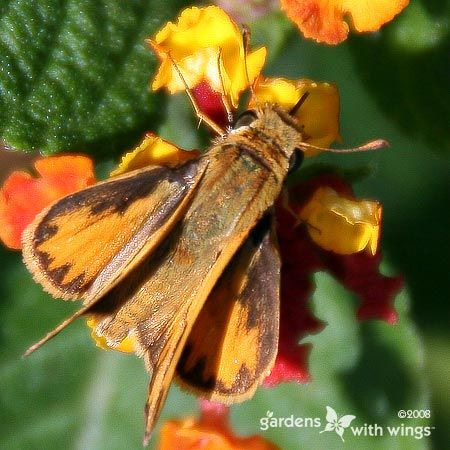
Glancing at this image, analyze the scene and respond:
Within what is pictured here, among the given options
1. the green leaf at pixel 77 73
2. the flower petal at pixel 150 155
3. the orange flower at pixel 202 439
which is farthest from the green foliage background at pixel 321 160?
the orange flower at pixel 202 439

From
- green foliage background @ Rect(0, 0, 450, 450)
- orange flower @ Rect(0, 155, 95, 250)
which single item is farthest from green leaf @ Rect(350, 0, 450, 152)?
orange flower @ Rect(0, 155, 95, 250)

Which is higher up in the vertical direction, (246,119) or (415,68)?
(246,119)

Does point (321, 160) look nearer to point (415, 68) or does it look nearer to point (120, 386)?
point (415, 68)

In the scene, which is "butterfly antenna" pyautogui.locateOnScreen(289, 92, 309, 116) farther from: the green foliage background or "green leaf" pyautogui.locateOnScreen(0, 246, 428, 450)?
"green leaf" pyautogui.locateOnScreen(0, 246, 428, 450)

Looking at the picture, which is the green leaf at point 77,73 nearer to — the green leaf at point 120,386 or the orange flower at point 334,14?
the orange flower at point 334,14

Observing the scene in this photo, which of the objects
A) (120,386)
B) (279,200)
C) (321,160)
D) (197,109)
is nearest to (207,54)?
(197,109)

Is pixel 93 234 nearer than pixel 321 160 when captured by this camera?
Yes

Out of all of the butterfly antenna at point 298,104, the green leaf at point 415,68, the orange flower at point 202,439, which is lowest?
the orange flower at point 202,439

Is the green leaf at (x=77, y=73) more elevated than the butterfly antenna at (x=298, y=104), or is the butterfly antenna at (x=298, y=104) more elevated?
the green leaf at (x=77, y=73)
